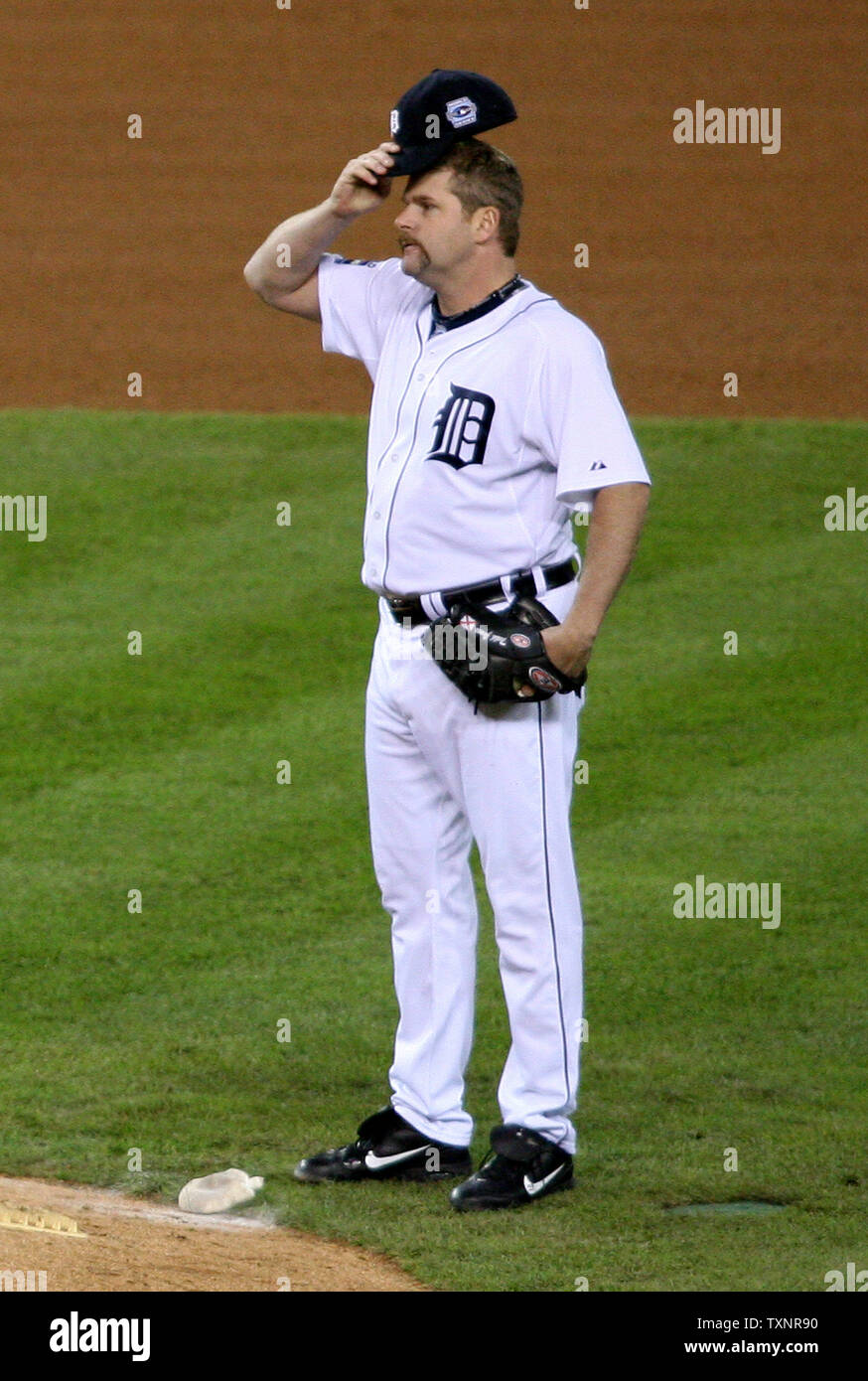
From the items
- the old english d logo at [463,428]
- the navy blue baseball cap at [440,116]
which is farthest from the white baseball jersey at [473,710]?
the navy blue baseball cap at [440,116]

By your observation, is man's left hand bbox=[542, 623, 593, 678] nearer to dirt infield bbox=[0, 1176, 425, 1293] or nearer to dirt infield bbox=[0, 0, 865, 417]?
dirt infield bbox=[0, 1176, 425, 1293]

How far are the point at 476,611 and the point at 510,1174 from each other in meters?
1.10

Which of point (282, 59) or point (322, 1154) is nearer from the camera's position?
point (322, 1154)

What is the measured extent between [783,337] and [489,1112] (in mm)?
9505

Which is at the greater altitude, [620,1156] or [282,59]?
[282,59]

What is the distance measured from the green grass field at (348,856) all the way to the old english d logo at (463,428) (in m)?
1.46

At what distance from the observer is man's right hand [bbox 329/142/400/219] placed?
4105 mm

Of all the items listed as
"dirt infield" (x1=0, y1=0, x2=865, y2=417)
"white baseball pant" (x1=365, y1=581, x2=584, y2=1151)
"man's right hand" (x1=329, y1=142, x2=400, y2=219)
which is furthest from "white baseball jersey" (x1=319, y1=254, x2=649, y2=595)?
"dirt infield" (x1=0, y1=0, x2=865, y2=417)

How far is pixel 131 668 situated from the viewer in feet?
27.8

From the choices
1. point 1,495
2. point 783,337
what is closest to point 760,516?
point 783,337

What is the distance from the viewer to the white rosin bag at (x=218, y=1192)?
3.97 m

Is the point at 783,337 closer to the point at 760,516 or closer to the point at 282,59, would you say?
the point at 760,516

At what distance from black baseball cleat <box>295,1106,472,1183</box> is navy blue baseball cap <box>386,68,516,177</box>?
1904mm

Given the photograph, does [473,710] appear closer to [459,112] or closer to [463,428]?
[463,428]
